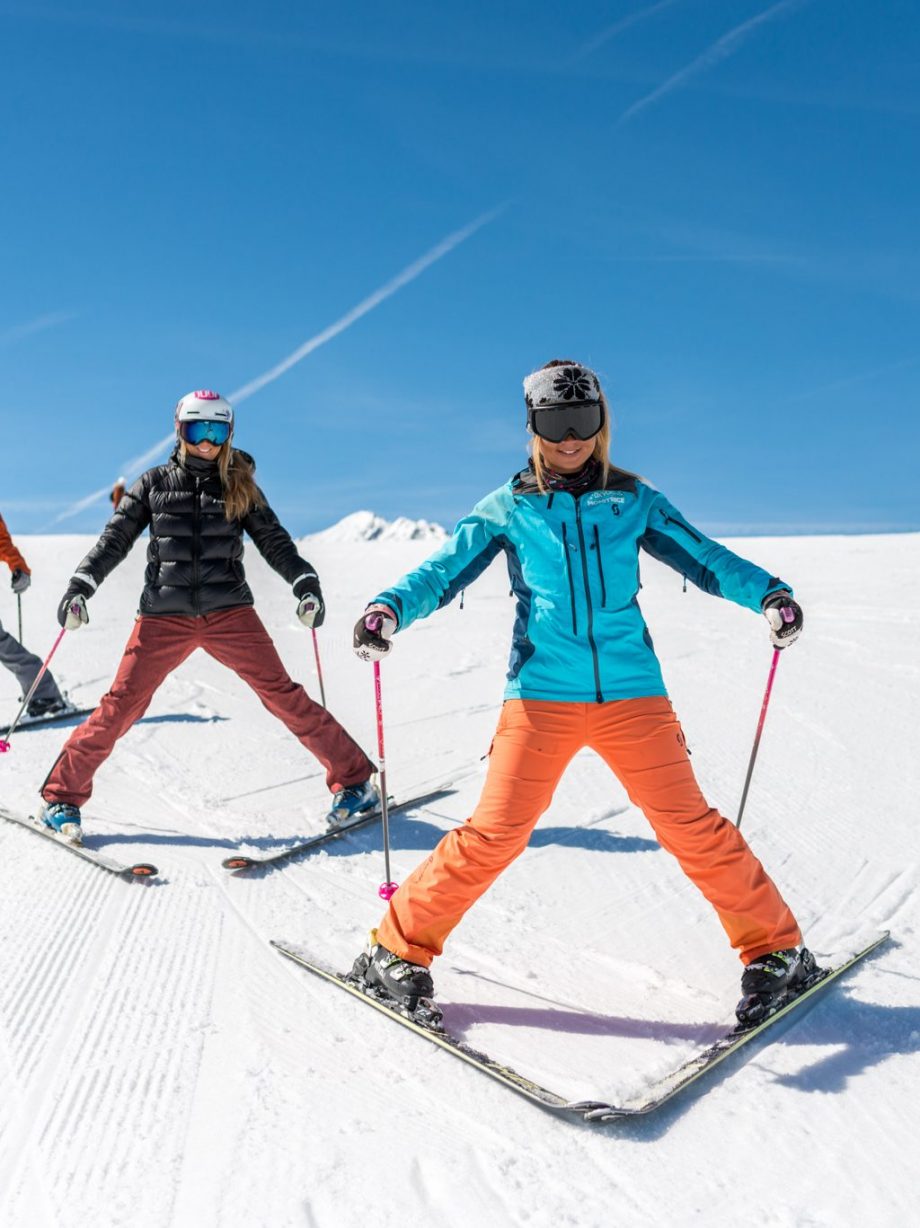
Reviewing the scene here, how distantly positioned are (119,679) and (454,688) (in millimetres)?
4254

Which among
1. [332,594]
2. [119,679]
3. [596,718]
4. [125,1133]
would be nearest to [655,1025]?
[596,718]

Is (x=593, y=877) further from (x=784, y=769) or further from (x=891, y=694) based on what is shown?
(x=891, y=694)

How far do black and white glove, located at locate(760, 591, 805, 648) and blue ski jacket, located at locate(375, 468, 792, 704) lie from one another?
4 centimetres

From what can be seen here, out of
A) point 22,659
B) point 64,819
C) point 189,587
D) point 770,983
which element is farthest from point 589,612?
point 22,659

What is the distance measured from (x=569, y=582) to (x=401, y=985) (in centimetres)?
143

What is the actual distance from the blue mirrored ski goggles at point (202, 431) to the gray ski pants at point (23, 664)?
364 cm

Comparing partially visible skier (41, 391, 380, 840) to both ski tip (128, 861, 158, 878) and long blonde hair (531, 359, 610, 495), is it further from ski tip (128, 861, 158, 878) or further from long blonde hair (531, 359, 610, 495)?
long blonde hair (531, 359, 610, 495)

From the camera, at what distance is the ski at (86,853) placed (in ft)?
15.2

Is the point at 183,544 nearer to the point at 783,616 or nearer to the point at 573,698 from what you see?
the point at 573,698

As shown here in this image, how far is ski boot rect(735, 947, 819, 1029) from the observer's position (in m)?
3.20

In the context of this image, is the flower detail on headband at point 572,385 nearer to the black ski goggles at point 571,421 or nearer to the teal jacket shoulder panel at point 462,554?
the black ski goggles at point 571,421

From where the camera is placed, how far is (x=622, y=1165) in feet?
8.23

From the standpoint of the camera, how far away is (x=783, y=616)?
10.8ft

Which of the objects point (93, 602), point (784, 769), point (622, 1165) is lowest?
point (622, 1165)
